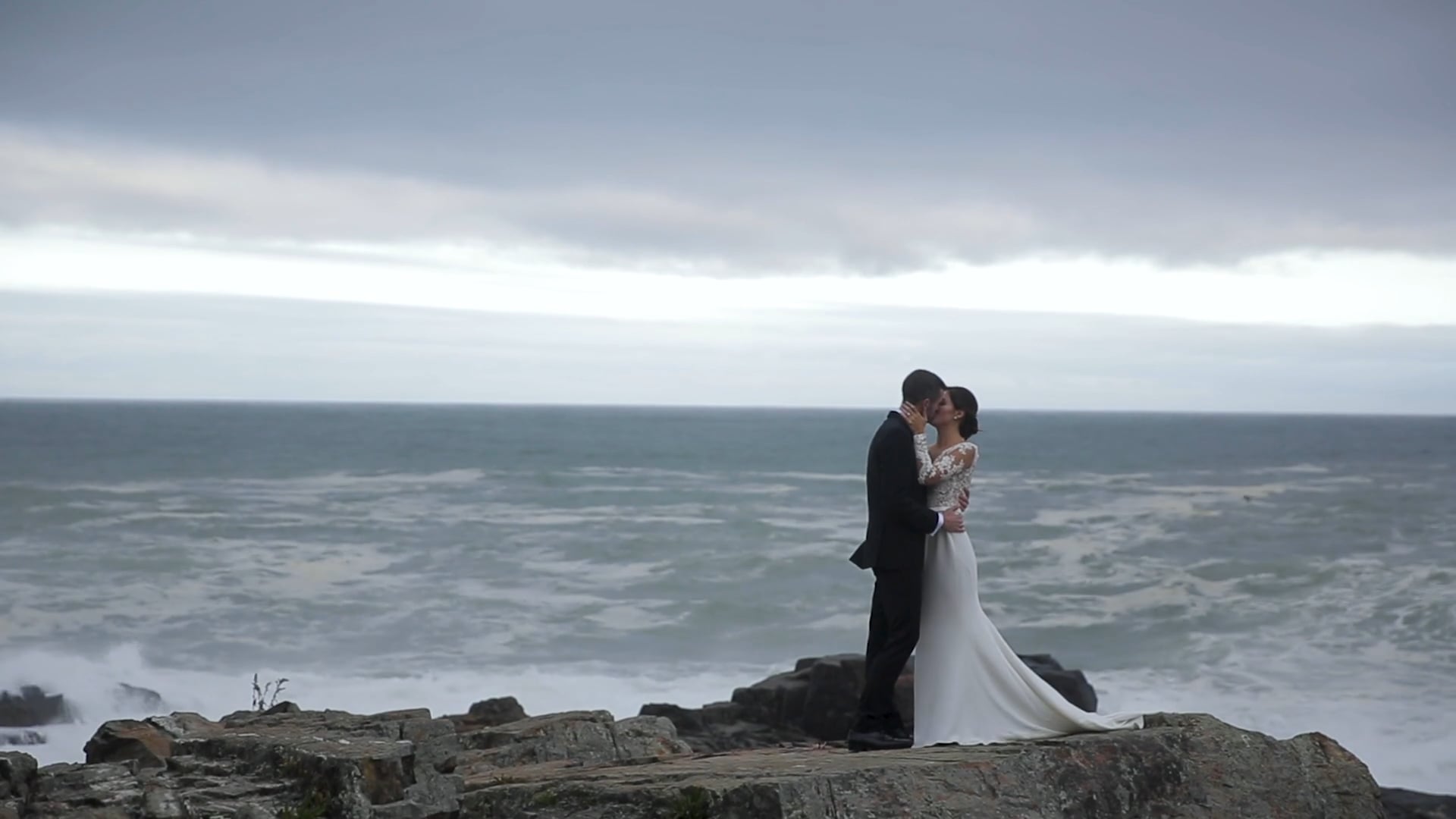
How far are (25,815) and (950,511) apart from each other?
15.1ft

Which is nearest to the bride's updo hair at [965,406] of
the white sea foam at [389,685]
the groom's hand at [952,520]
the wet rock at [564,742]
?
the groom's hand at [952,520]

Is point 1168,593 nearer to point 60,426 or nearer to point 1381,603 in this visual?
point 1381,603

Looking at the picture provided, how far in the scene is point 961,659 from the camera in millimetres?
6875

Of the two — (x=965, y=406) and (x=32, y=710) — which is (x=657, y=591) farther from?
(x=965, y=406)

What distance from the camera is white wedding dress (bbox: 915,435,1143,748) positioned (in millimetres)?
6684

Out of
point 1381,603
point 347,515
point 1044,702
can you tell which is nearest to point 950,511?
point 1044,702

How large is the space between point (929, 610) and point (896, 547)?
0.44 m

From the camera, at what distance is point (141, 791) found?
529 cm

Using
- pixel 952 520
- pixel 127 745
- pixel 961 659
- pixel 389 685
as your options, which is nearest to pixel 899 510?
pixel 952 520

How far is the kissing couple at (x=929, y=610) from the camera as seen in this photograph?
6.77 m

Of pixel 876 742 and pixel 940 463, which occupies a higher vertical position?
pixel 940 463

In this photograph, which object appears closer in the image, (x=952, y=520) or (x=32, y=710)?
(x=952, y=520)

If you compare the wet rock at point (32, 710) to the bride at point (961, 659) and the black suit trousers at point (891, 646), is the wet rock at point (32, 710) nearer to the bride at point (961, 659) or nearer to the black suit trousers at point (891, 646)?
the black suit trousers at point (891, 646)

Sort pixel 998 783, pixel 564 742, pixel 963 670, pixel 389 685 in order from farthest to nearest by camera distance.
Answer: pixel 389 685, pixel 564 742, pixel 963 670, pixel 998 783
